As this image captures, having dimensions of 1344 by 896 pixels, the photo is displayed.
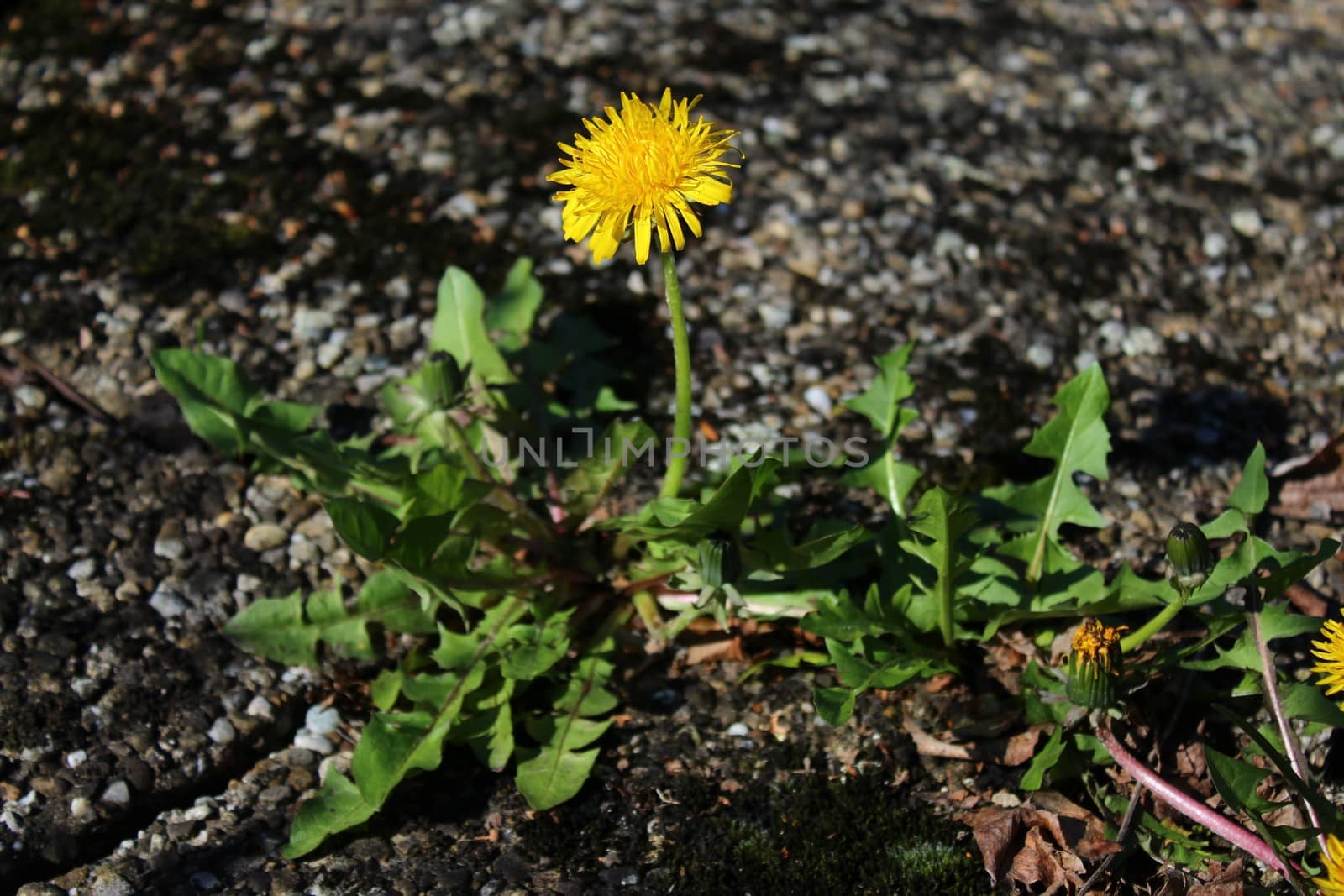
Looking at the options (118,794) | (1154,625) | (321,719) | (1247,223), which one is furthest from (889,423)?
(118,794)

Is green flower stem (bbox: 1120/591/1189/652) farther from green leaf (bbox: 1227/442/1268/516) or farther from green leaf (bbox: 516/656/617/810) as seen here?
green leaf (bbox: 516/656/617/810)

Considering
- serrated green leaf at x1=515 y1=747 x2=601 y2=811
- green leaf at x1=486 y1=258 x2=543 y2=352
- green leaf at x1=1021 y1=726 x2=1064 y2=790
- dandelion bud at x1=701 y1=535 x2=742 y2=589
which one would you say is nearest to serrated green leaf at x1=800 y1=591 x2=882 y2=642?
dandelion bud at x1=701 y1=535 x2=742 y2=589

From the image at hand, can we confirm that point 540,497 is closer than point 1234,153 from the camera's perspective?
Yes

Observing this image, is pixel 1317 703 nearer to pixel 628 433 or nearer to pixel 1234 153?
pixel 628 433

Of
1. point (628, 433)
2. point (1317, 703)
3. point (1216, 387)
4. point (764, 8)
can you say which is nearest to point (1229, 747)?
point (1317, 703)

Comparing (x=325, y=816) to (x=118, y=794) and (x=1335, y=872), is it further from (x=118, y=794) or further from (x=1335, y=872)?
(x=1335, y=872)
